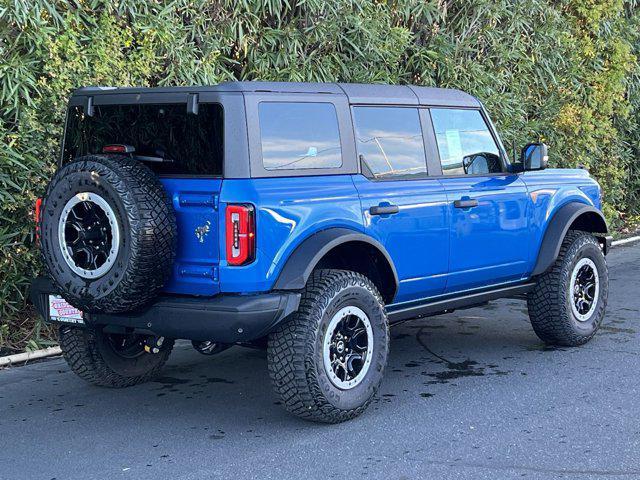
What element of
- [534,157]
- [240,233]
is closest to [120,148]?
[240,233]

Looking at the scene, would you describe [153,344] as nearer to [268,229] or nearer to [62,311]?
[62,311]

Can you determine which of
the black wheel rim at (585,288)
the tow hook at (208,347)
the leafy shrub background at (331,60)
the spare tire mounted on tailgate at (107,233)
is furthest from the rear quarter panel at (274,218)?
the leafy shrub background at (331,60)

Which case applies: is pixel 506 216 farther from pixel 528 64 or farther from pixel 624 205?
pixel 624 205

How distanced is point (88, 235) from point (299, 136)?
1193 millimetres

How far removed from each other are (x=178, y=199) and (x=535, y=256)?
8.99 feet

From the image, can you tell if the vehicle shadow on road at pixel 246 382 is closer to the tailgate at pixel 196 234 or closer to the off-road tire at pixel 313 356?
the off-road tire at pixel 313 356

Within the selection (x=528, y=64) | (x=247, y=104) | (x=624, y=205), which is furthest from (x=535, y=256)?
(x=624, y=205)

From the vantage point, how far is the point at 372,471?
14.8 feet

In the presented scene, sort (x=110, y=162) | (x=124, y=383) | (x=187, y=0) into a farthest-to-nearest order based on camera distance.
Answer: (x=187, y=0)
(x=124, y=383)
(x=110, y=162)

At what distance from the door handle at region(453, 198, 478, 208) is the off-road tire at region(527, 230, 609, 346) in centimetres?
98

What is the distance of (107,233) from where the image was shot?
5.00 m

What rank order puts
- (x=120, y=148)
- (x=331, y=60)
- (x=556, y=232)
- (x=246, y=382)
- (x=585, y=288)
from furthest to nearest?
1. (x=331, y=60)
2. (x=585, y=288)
3. (x=556, y=232)
4. (x=246, y=382)
5. (x=120, y=148)

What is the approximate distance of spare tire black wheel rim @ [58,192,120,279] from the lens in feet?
16.2

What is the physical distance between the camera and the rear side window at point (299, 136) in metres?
5.15
